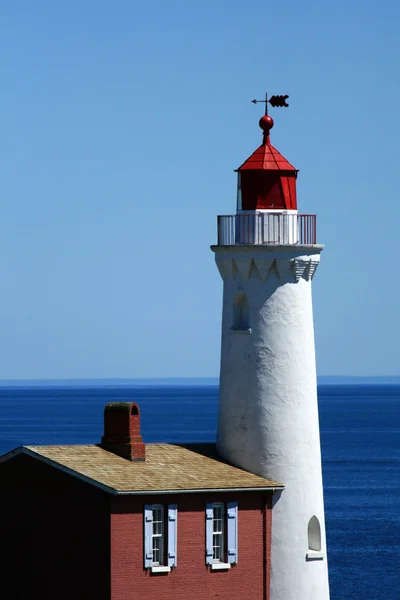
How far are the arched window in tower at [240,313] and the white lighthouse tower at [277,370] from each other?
0.09ft

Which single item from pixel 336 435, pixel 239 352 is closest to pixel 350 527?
pixel 239 352

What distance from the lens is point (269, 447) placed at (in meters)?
40.3

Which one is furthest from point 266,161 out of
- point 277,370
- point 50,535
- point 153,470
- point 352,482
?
point 352,482

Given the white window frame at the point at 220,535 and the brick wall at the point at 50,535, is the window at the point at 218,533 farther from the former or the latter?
the brick wall at the point at 50,535

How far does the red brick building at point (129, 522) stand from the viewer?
36781 mm

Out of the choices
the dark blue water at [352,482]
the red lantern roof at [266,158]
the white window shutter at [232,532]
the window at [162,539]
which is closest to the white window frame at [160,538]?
the window at [162,539]

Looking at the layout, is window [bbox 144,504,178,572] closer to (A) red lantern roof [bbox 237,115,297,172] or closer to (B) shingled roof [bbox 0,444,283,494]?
(B) shingled roof [bbox 0,444,283,494]

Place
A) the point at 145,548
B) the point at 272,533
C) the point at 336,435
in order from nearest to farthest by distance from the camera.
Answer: the point at 145,548 → the point at 272,533 → the point at 336,435

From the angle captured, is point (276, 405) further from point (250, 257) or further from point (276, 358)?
point (250, 257)

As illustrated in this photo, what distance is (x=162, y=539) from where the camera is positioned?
37406 mm

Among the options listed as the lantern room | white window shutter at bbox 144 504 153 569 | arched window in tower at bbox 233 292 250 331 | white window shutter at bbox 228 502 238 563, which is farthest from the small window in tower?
the lantern room

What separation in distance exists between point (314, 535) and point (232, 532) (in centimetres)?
327

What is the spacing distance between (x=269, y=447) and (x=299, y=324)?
338cm

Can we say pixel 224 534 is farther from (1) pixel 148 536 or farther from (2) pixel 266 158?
(2) pixel 266 158
